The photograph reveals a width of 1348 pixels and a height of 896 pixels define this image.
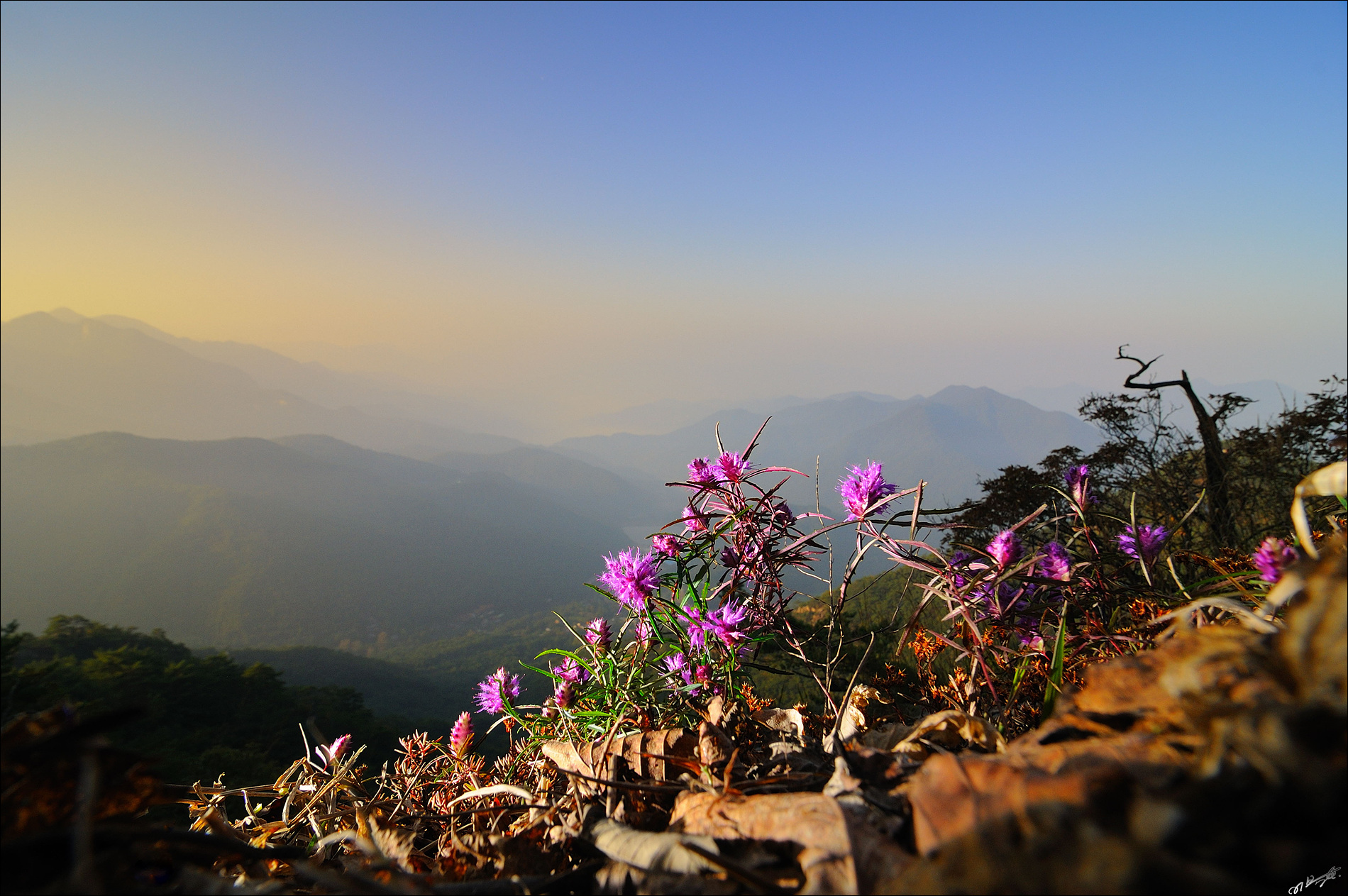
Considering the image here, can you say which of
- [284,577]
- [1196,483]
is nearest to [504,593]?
[284,577]

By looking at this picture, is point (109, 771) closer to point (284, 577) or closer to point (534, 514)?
point (284, 577)

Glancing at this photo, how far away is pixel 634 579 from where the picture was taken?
1882mm

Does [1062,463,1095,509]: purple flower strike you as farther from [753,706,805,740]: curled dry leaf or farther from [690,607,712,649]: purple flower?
[690,607,712,649]: purple flower

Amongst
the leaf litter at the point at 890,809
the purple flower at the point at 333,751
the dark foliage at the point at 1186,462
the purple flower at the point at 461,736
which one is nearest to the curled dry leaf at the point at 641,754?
the leaf litter at the point at 890,809

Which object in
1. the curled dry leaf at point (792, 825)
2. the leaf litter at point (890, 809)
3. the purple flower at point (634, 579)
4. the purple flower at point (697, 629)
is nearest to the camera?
the leaf litter at point (890, 809)

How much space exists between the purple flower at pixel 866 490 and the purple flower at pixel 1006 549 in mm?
Result: 313

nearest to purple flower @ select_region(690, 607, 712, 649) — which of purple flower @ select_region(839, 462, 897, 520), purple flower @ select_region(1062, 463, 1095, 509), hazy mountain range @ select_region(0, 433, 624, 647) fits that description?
purple flower @ select_region(839, 462, 897, 520)

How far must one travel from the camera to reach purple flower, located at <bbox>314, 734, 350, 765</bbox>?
5.62ft

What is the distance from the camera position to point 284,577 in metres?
123

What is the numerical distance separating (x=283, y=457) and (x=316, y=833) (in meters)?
223

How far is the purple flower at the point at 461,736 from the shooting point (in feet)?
6.11

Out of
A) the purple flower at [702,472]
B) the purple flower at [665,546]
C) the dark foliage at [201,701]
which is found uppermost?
the purple flower at [702,472]

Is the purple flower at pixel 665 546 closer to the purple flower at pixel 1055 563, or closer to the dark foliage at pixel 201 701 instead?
the purple flower at pixel 1055 563

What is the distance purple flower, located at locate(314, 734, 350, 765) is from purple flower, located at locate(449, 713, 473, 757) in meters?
0.30
